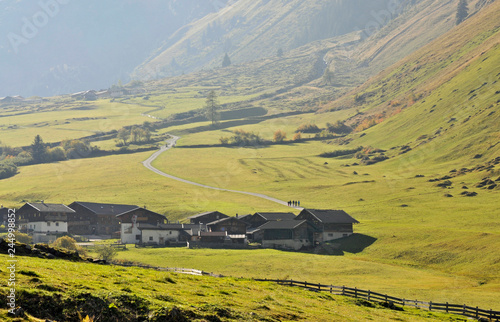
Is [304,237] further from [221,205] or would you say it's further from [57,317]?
[57,317]

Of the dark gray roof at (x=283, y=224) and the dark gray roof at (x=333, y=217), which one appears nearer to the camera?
the dark gray roof at (x=333, y=217)

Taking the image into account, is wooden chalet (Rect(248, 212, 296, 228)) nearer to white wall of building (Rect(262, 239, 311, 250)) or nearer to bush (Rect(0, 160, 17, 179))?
white wall of building (Rect(262, 239, 311, 250))

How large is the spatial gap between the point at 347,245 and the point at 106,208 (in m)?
64.0

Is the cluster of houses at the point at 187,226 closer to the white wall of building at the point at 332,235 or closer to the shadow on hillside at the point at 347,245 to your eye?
the white wall of building at the point at 332,235

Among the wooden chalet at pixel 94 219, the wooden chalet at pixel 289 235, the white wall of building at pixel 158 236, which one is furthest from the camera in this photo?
the wooden chalet at pixel 94 219

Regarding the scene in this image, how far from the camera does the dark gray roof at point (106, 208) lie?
131 m

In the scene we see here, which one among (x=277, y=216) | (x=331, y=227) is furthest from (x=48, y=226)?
(x=331, y=227)

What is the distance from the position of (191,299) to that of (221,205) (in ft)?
372

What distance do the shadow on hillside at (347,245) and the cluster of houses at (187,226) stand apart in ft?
9.83

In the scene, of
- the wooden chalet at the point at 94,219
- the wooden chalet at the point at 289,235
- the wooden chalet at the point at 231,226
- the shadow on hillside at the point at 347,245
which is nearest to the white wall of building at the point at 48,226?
the wooden chalet at the point at 94,219

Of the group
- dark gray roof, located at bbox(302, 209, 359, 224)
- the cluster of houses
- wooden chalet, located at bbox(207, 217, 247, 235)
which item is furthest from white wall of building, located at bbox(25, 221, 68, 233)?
dark gray roof, located at bbox(302, 209, 359, 224)

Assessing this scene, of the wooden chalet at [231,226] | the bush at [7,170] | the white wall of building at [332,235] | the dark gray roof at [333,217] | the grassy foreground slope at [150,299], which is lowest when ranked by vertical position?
the grassy foreground slope at [150,299]

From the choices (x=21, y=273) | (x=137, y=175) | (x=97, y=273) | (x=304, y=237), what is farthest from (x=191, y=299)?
(x=137, y=175)

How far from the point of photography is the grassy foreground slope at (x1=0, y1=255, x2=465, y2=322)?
75.7 ft
